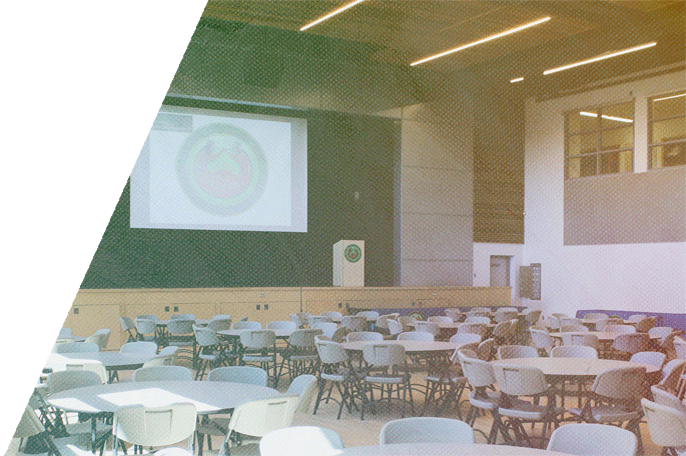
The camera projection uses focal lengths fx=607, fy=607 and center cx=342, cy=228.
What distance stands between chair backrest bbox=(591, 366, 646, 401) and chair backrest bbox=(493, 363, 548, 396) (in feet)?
1.37

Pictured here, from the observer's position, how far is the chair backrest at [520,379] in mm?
4727

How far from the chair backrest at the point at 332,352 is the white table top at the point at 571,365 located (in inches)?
70.2

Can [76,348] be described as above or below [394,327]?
above

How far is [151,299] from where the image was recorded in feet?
36.7

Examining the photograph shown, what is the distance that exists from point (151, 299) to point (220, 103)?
425 cm

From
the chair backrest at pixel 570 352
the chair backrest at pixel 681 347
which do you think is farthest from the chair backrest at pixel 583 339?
the chair backrest at pixel 570 352

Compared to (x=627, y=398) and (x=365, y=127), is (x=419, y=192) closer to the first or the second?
(x=365, y=127)

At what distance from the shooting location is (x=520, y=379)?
188 inches

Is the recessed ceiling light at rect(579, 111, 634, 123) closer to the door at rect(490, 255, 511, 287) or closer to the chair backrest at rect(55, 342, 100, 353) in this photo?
the door at rect(490, 255, 511, 287)

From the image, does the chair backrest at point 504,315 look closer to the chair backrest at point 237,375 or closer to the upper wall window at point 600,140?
the upper wall window at point 600,140

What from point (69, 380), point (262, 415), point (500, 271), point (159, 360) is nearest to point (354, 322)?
point (159, 360)

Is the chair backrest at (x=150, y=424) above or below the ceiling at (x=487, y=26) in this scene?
below

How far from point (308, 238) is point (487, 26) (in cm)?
597

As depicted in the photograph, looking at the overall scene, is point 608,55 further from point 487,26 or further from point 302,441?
point 302,441
